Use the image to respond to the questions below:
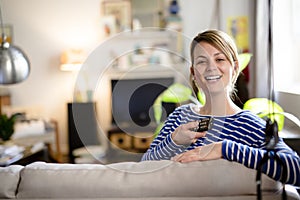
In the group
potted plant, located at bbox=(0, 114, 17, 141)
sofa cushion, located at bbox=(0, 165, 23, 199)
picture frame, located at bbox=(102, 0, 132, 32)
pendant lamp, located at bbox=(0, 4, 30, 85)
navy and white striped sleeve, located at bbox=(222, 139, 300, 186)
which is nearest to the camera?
navy and white striped sleeve, located at bbox=(222, 139, 300, 186)

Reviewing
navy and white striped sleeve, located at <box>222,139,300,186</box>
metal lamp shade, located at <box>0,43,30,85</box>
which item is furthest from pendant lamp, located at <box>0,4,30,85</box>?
navy and white striped sleeve, located at <box>222,139,300,186</box>

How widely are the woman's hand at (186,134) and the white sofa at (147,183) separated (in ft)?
0.20

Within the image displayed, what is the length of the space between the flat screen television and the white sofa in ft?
0.42

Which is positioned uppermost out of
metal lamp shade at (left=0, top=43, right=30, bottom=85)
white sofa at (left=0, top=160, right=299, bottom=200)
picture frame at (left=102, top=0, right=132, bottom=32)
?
picture frame at (left=102, top=0, right=132, bottom=32)

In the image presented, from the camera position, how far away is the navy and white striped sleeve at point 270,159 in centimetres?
75

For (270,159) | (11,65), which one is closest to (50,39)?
(11,65)

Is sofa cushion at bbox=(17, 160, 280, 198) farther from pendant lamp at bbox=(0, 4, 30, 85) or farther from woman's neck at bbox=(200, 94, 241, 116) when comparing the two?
pendant lamp at bbox=(0, 4, 30, 85)

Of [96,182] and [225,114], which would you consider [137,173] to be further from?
[225,114]

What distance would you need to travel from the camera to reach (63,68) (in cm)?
425

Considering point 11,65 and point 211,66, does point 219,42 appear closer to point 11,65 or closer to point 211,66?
point 211,66

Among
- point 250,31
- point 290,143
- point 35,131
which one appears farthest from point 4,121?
point 250,31

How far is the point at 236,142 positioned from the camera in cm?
89

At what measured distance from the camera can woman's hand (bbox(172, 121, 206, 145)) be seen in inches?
34.7

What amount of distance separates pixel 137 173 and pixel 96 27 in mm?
3760
